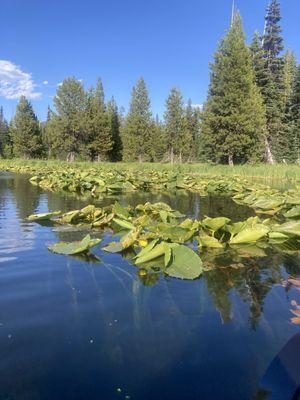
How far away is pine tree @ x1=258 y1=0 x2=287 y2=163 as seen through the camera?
101ft

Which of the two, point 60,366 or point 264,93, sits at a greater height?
point 264,93

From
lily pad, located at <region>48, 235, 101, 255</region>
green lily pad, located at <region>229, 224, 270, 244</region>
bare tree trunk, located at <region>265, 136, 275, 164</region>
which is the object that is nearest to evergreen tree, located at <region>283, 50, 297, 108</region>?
bare tree trunk, located at <region>265, 136, 275, 164</region>

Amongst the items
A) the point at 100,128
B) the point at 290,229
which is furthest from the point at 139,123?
the point at 290,229

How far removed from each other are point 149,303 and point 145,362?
2.89 feet

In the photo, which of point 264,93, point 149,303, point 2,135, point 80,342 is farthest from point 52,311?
point 2,135

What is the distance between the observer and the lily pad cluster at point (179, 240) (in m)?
3.89

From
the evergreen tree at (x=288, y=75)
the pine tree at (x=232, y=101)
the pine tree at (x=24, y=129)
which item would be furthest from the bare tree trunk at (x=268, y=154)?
the pine tree at (x=24, y=129)

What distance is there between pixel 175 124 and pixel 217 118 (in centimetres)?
916

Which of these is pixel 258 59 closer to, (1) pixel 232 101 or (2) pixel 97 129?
(1) pixel 232 101

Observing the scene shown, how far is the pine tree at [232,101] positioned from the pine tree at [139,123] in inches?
376

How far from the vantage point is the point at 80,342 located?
258 cm

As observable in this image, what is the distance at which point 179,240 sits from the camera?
4.64 metres

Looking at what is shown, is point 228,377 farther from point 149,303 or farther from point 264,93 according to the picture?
point 264,93

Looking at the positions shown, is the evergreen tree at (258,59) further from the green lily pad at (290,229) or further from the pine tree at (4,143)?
the pine tree at (4,143)
